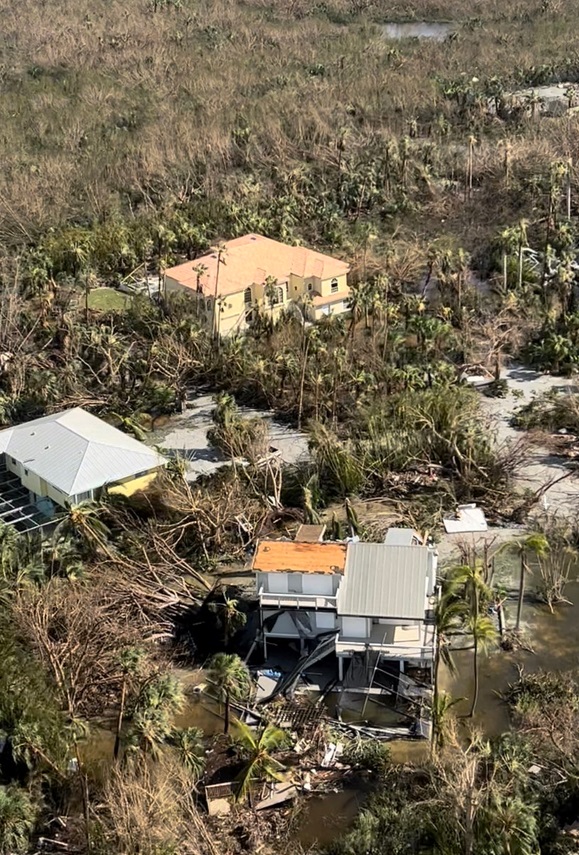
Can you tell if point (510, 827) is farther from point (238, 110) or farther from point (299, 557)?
point (238, 110)

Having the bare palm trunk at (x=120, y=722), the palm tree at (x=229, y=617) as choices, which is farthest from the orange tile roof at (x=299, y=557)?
the bare palm trunk at (x=120, y=722)

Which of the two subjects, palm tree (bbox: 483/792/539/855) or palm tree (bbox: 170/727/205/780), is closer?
palm tree (bbox: 483/792/539/855)

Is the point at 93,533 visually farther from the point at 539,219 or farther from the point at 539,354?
the point at 539,219

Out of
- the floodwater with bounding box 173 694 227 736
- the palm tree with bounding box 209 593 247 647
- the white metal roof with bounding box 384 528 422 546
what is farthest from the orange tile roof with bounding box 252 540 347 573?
the floodwater with bounding box 173 694 227 736

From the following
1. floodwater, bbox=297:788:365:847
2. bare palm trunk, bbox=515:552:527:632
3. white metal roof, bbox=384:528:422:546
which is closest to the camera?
floodwater, bbox=297:788:365:847

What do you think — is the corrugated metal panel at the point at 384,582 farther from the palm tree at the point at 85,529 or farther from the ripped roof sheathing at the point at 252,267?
the ripped roof sheathing at the point at 252,267

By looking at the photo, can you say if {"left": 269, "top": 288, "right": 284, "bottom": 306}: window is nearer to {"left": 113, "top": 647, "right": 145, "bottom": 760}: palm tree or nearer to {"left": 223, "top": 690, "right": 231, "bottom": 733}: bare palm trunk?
{"left": 223, "top": 690, "right": 231, "bottom": 733}: bare palm trunk
